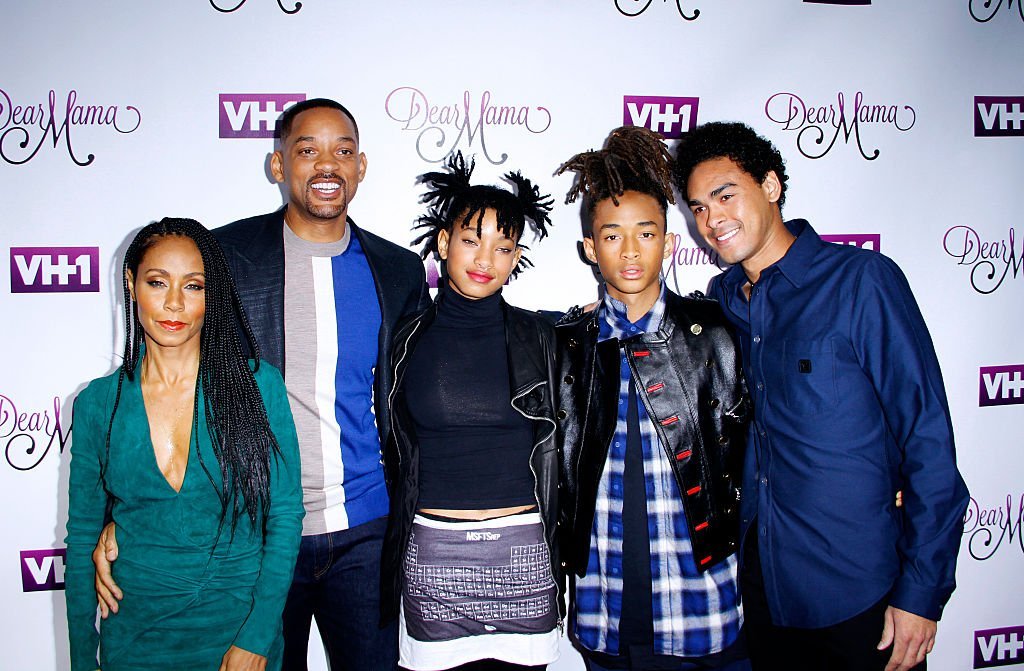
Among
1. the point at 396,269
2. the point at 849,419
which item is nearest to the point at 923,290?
the point at 849,419

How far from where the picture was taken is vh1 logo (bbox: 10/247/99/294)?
8.21ft

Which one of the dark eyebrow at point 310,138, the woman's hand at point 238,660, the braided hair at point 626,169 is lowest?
the woman's hand at point 238,660

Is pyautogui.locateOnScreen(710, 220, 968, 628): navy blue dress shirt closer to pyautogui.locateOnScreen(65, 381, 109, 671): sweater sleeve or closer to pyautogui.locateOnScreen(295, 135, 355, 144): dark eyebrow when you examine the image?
pyautogui.locateOnScreen(295, 135, 355, 144): dark eyebrow

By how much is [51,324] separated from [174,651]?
5.10 feet

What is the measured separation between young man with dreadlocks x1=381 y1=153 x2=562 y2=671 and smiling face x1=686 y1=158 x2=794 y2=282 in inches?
22.6

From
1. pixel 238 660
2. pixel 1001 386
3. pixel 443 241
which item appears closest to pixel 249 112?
pixel 443 241

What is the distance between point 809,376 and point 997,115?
6.53 ft

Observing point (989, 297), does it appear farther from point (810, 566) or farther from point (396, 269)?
point (396, 269)

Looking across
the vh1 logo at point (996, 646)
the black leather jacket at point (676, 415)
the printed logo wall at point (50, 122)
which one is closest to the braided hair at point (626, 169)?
the black leather jacket at point (676, 415)

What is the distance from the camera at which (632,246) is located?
77.0 inches

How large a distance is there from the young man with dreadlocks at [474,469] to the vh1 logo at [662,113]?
2.98 feet

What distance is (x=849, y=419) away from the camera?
1.78 meters

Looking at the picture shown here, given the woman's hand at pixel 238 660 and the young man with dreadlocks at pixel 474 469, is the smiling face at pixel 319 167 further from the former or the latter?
the woman's hand at pixel 238 660

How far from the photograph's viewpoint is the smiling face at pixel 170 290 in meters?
1.63
